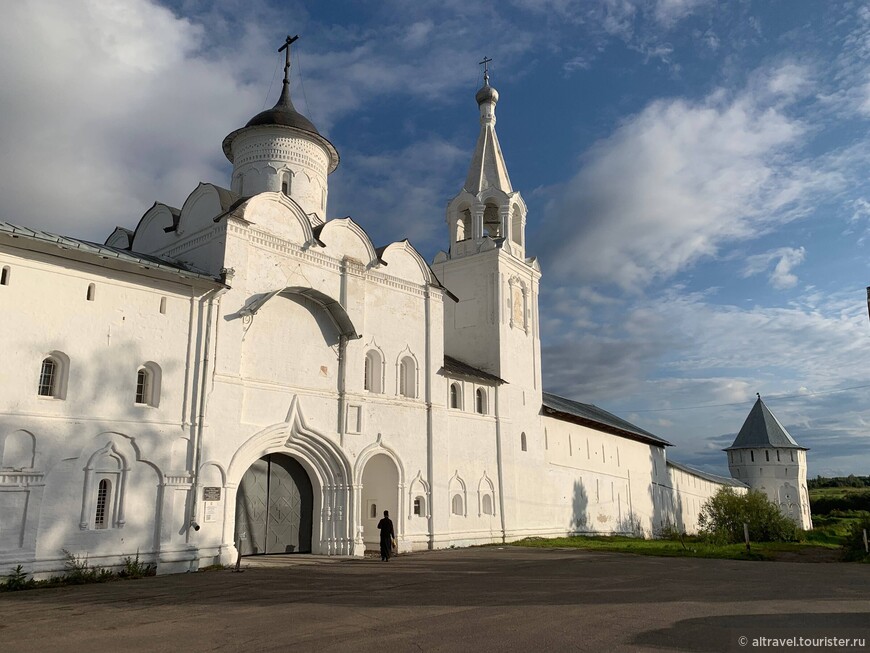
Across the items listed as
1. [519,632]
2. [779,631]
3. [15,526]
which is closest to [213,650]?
[519,632]

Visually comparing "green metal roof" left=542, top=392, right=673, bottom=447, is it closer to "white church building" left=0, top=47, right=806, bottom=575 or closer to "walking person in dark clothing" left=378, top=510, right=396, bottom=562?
"white church building" left=0, top=47, right=806, bottom=575

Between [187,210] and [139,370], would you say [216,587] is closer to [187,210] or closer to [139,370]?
[139,370]

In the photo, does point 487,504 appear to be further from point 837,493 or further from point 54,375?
point 837,493

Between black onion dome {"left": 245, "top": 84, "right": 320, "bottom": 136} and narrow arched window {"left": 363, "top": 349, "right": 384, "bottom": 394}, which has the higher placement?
black onion dome {"left": 245, "top": 84, "right": 320, "bottom": 136}

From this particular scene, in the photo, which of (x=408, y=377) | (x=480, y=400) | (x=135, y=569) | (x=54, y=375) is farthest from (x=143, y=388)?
(x=480, y=400)

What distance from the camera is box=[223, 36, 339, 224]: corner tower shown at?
783 inches

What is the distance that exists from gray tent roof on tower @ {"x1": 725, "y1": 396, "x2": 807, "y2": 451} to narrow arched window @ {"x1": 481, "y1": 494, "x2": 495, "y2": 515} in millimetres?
35348

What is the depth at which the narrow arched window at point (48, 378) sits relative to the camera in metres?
12.2

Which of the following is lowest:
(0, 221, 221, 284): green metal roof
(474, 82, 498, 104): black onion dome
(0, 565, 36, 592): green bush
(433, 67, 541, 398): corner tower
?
(0, 565, 36, 592): green bush

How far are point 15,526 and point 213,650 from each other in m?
6.84

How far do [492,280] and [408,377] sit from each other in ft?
20.0

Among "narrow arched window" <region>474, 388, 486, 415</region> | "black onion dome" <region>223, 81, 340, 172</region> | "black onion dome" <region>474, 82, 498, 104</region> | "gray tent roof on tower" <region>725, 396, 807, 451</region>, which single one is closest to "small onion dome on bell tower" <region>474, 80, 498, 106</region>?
"black onion dome" <region>474, 82, 498, 104</region>

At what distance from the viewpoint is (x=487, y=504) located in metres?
21.7

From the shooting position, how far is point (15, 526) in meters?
11.4
